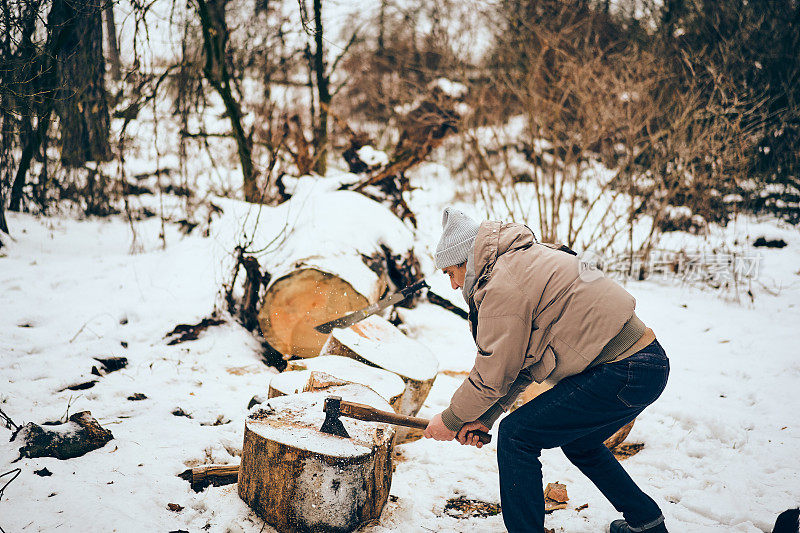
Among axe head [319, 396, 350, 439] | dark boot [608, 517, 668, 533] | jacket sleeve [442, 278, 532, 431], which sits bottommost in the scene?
dark boot [608, 517, 668, 533]

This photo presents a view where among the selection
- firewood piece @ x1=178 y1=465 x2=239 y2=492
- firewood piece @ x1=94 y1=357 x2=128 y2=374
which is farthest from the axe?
firewood piece @ x1=94 y1=357 x2=128 y2=374

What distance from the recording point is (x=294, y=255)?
172 inches

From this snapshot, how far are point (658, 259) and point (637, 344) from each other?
6.64 meters

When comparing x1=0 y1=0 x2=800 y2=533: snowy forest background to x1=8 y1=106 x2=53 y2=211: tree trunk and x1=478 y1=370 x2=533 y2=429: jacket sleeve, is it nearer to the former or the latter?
x1=8 y1=106 x2=53 y2=211: tree trunk

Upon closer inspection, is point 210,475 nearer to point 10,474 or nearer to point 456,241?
point 10,474

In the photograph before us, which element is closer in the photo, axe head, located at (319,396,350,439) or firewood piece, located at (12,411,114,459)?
axe head, located at (319,396,350,439)

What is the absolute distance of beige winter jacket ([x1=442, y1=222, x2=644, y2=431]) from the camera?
74.4 inches

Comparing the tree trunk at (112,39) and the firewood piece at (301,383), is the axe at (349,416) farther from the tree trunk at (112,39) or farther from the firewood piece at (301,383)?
the tree trunk at (112,39)

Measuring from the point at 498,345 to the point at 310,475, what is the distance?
1.05 metres

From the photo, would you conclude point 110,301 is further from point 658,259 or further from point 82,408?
point 658,259

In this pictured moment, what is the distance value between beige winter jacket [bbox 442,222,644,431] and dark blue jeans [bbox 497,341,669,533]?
0.08 m

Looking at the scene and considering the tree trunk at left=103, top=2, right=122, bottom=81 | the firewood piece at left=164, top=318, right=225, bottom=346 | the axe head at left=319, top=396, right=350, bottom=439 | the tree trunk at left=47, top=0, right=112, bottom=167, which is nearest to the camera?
the axe head at left=319, top=396, right=350, bottom=439

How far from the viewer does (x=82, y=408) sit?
323 centimetres

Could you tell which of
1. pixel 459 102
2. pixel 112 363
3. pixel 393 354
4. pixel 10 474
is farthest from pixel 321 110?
pixel 10 474
